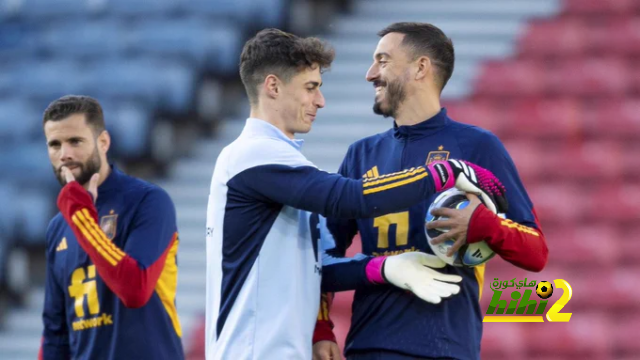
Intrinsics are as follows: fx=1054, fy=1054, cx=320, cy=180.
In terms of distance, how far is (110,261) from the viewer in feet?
11.6

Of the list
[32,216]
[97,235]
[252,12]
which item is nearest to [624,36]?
[252,12]

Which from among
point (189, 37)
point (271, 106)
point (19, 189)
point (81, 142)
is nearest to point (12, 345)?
point (19, 189)

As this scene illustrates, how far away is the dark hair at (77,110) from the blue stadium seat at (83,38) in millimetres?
4566

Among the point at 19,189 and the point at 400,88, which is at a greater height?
the point at 400,88

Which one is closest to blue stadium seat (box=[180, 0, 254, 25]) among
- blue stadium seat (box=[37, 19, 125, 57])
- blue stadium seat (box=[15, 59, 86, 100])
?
blue stadium seat (box=[37, 19, 125, 57])

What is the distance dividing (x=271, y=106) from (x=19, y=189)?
14.5 feet

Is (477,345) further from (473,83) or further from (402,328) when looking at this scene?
(473,83)

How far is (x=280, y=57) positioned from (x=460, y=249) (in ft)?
2.70

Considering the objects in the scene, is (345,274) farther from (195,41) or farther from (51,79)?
(51,79)

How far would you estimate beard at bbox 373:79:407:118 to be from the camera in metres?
3.32

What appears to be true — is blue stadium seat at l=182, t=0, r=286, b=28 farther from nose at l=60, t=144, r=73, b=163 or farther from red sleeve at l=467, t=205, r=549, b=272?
red sleeve at l=467, t=205, r=549, b=272

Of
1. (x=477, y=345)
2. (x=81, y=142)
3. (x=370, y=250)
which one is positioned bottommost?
(x=477, y=345)

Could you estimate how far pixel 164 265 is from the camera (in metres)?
3.77

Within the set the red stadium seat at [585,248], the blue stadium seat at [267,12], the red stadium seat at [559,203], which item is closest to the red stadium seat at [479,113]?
the red stadium seat at [559,203]
